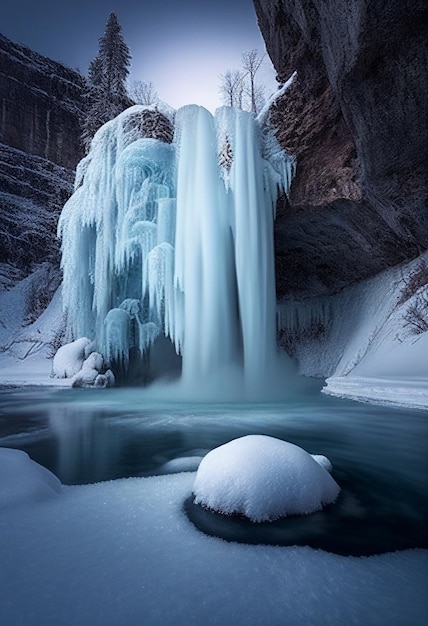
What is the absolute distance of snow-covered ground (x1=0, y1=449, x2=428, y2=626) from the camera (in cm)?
123

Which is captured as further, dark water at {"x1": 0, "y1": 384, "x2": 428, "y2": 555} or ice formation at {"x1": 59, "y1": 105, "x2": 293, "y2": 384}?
ice formation at {"x1": 59, "y1": 105, "x2": 293, "y2": 384}

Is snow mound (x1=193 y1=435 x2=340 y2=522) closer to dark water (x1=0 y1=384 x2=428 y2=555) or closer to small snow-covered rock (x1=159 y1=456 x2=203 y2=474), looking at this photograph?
dark water (x1=0 y1=384 x2=428 y2=555)

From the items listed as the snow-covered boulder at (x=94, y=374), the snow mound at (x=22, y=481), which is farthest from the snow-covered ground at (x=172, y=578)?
the snow-covered boulder at (x=94, y=374)

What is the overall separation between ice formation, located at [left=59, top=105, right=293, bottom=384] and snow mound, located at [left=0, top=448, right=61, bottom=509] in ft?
26.9

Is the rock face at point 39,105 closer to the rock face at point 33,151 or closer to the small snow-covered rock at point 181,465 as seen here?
the rock face at point 33,151

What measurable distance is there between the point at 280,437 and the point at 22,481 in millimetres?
3119

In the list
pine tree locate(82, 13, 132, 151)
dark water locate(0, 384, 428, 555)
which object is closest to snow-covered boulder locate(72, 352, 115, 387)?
dark water locate(0, 384, 428, 555)

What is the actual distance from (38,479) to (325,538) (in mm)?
1833

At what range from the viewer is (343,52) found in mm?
6820

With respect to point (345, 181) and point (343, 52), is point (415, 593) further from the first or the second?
point (345, 181)

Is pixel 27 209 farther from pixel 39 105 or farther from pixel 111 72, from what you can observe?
pixel 111 72

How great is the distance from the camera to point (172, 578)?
1.44 m

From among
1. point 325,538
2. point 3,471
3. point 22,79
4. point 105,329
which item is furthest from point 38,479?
point 22,79

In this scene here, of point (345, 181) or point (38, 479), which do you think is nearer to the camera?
point (38, 479)
